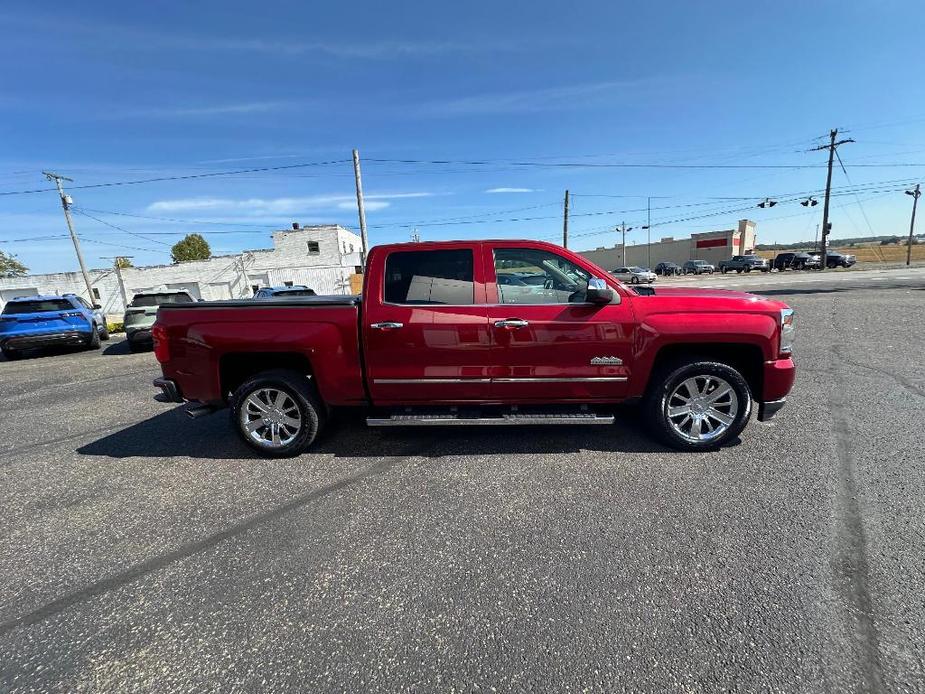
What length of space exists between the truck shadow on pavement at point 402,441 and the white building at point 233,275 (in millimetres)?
25136

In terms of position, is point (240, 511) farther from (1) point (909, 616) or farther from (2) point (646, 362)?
(1) point (909, 616)

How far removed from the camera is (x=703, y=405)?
3.64 metres

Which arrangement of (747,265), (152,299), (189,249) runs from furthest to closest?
(189,249)
(747,265)
(152,299)

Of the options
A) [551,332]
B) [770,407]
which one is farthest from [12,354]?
[770,407]

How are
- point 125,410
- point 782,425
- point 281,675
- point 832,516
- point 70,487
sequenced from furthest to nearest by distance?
1. point 125,410
2. point 782,425
3. point 70,487
4. point 832,516
5. point 281,675

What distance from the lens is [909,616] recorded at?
1.92 meters

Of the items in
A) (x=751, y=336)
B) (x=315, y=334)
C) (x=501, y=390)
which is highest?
(x=315, y=334)

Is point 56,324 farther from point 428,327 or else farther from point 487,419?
point 487,419

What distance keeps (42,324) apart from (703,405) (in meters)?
13.5

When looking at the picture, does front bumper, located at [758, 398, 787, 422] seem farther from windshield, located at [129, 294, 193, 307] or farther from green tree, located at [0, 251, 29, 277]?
green tree, located at [0, 251, 29, 277]

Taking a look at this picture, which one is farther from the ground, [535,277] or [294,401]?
[535,277]

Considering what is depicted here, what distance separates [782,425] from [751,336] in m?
1.25

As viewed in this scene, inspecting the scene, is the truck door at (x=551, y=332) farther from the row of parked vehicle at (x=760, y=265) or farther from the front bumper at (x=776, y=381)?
the row of parked vehicle at (x=760, y=265)

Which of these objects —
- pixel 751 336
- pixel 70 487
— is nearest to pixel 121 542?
pixel 70 487
